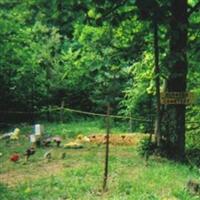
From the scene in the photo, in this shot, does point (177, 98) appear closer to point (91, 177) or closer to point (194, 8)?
point (194, 8)

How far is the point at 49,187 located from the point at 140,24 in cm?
535

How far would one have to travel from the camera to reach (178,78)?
12.2m

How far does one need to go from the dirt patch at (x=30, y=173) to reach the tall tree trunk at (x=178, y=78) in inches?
97.9

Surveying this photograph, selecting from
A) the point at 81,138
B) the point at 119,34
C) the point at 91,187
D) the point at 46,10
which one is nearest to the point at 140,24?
the point at 119,34

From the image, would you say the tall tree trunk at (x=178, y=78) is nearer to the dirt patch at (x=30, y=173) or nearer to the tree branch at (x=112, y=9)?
the tree branch at (x=112, y=9)

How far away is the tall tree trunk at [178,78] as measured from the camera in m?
11.8

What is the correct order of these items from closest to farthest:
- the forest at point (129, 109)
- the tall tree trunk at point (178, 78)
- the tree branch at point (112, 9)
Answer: the forest at point (129, 109) < the tree branch at point (112, 9) < the tall tree trunk at point (178, 78)

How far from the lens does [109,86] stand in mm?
22219

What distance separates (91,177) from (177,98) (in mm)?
2999

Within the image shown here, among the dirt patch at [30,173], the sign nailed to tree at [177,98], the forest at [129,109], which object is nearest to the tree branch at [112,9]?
the forest at [129,109]

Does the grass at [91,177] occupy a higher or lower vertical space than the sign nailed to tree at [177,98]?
lower

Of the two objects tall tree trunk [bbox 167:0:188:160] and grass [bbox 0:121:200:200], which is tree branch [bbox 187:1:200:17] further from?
grass [bbox 0:121:200:200]

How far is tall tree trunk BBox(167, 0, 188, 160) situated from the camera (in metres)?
11.8

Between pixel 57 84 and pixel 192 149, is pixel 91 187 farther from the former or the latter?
pixel 57 84
